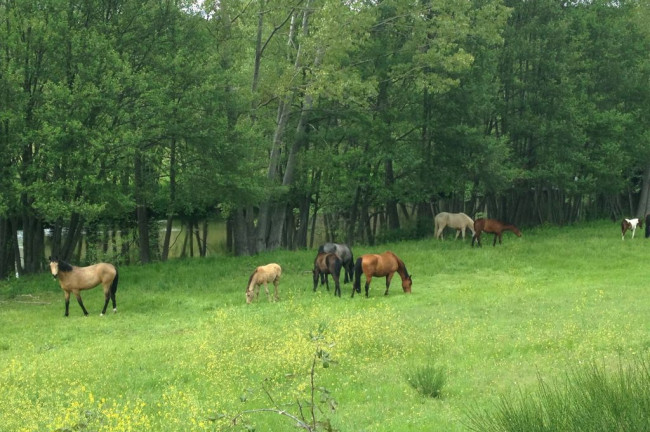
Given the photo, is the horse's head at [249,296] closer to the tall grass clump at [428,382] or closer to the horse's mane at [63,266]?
the horse's mane at [63,266]

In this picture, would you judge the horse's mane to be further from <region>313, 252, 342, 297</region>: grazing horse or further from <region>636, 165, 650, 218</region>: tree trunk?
<region>636, 165, 650, 218</region>: tree trunk

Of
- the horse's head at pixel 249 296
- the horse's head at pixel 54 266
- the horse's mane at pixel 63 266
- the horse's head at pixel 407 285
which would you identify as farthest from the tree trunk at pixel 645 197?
the horse's head at pixel 54 266

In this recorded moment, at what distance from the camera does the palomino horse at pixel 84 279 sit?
20516 millimetres

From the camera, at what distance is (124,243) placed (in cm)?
4069

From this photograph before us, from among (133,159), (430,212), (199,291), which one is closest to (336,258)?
(199,291)

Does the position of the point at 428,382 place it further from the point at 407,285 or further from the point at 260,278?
the point at 407,285

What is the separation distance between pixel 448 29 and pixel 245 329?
66.6ft

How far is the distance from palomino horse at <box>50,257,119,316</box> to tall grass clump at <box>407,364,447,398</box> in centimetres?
1231

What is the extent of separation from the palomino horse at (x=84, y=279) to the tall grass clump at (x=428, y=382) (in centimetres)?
1231

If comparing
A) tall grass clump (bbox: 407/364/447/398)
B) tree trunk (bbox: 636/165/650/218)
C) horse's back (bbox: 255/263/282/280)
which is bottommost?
horse's back (bbox: 255/263/282/280)

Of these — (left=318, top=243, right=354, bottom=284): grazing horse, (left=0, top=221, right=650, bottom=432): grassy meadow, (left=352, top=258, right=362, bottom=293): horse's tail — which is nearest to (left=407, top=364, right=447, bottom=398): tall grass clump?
(left=0, top=221, right=650, bottom=432): grassy meadow

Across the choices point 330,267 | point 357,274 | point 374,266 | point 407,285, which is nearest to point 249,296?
point 330,267

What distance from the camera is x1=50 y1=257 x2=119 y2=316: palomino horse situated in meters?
20.5

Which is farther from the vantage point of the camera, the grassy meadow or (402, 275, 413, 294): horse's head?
(402, 275, 413, 294): horse's head
